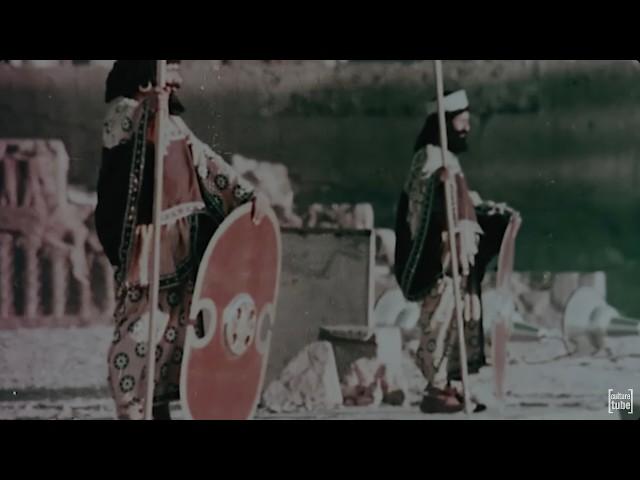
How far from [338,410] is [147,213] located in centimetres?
115

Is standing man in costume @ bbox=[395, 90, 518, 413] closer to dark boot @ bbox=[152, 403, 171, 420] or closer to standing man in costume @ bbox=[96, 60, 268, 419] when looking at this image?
standing man in costume @ bbox=[96, 60, 268, 419]

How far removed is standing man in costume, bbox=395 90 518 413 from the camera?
5270mm

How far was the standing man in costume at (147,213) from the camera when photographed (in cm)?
517

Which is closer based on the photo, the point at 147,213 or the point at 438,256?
the point at 147,213

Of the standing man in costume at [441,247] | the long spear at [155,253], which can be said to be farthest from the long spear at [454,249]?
the long spear at [155,253]

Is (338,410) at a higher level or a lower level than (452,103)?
lower

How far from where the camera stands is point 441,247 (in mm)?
5309

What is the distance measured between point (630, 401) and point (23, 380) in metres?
2.57

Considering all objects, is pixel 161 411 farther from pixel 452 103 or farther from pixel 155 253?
pixel 452 103

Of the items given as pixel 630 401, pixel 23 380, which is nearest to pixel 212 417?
pixel 23 380

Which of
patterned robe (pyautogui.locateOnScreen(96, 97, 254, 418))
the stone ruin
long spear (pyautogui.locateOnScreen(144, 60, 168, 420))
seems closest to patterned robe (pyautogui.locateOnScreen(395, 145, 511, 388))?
patterned robe (pyautogui.locateOnScreen(96, 97, 254, 418))

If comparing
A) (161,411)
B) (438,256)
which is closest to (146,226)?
(161,411)

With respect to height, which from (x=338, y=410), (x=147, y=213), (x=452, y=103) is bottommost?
(x=338, y=410)
